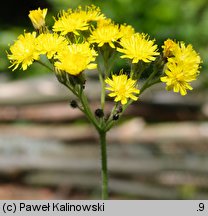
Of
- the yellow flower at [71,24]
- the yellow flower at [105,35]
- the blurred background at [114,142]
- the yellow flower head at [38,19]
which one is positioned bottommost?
the yellow flower at [105,35]

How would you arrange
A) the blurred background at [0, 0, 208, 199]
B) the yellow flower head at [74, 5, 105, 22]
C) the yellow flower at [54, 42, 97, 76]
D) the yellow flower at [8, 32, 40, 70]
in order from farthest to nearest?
the blurred background at [0, 0, 208, 199], the yellow flower head at [74, 5, 105, 22], the yellow flower at [8, 32, 40, 70], the yellow flower at [54, 42, 97, 76]

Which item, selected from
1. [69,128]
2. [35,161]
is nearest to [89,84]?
[69,128]

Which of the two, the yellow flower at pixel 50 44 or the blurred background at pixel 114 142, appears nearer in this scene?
the yellow flower at pixel 50 44

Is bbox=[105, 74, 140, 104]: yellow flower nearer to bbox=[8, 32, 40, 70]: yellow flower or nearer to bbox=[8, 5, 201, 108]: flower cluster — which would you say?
bbox=[8, 5, 201, 108]: flower cluster

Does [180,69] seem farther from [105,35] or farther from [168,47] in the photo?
[105,35]

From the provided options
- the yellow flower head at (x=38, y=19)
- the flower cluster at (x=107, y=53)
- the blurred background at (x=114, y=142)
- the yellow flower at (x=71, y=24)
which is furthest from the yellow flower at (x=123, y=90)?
the blurred background at (x=114, y=142)

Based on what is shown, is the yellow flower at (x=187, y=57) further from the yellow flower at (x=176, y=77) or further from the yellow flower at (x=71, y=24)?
the yellow flower at (x=71, y=24)

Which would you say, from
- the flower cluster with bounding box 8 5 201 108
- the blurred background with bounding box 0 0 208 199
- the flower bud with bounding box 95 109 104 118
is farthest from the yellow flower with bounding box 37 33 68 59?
the blurred background with bounding box 0 0 208 199
